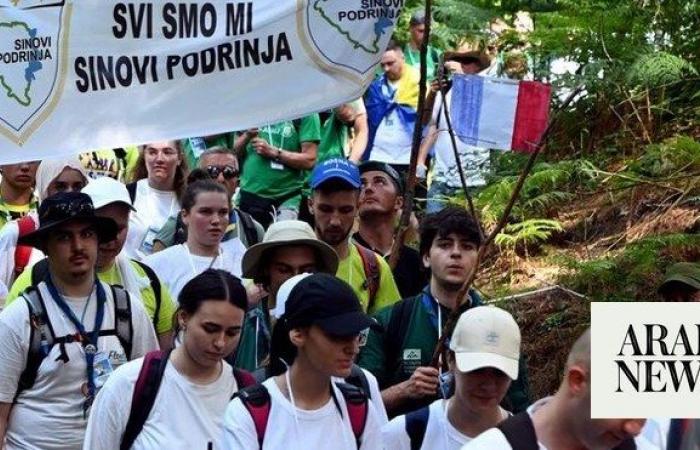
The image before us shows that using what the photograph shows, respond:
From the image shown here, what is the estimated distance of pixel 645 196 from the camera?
1088 cm

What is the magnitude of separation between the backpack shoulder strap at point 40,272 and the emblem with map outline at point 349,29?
6.13 ft

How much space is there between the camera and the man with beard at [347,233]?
8258mm

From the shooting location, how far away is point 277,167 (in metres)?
12.1

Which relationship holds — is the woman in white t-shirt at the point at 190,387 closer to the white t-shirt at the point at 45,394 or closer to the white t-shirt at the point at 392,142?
the white t-shirt at the point at 45,394

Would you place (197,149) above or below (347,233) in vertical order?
above

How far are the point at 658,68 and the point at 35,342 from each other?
5.88 metres

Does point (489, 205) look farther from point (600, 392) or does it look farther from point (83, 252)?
point (600, 392)

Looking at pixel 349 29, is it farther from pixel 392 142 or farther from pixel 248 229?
pixel 392 142

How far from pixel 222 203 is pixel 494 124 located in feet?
5.60

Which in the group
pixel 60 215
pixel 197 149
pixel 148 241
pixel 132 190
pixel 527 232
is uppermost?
pixel 197 149

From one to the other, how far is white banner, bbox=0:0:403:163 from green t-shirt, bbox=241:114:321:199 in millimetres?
3769

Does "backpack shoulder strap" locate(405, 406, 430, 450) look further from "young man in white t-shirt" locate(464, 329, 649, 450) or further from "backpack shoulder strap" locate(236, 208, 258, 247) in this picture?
"backpack shoulder strap" locate(236, 208, 258, 247)

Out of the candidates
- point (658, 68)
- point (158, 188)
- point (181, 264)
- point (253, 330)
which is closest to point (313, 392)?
point (253, 330)

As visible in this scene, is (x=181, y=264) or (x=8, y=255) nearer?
(x=181, y=264)
